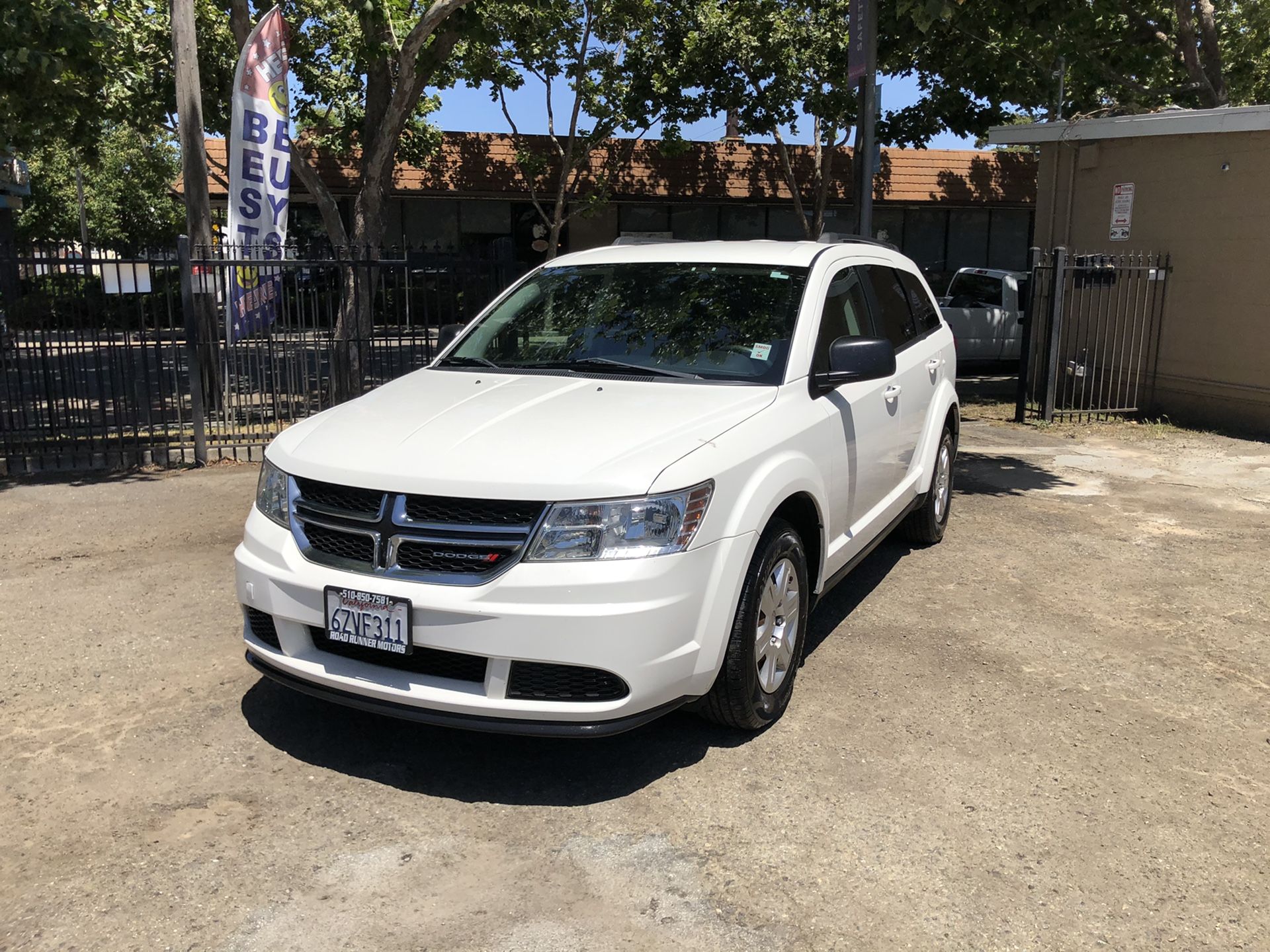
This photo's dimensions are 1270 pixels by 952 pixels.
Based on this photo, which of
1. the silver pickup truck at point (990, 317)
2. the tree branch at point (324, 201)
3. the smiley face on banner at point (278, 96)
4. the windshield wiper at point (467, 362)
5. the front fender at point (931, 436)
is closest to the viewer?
the windshield wiper at point (467, 362)

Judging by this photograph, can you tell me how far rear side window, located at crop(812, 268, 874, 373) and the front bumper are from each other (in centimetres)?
124

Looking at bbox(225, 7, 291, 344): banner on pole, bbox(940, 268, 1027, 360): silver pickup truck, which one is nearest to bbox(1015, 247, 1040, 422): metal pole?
bbox(940, 268, 1027, 360): silver pickup truck

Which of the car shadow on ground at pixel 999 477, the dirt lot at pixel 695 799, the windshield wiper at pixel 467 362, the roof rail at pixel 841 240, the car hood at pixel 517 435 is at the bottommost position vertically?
the dirt lot at pixel 695 799

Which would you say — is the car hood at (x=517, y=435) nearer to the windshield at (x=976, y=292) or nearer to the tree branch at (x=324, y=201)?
the tree branch at (x=324, y=201)

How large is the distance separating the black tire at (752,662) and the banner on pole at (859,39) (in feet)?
23.5

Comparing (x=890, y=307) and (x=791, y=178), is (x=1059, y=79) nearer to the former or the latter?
(x=791, y=178)

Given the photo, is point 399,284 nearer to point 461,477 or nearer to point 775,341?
point 775,341

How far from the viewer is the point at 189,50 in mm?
10156

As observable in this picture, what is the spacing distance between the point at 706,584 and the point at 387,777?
136cm

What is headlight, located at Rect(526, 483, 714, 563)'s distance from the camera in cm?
333

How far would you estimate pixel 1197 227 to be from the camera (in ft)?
39.8

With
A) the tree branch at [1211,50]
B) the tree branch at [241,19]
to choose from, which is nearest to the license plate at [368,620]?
the tree branch at [241,19]

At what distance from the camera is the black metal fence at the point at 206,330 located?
29.9 feet

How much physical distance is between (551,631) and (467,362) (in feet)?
6.57
